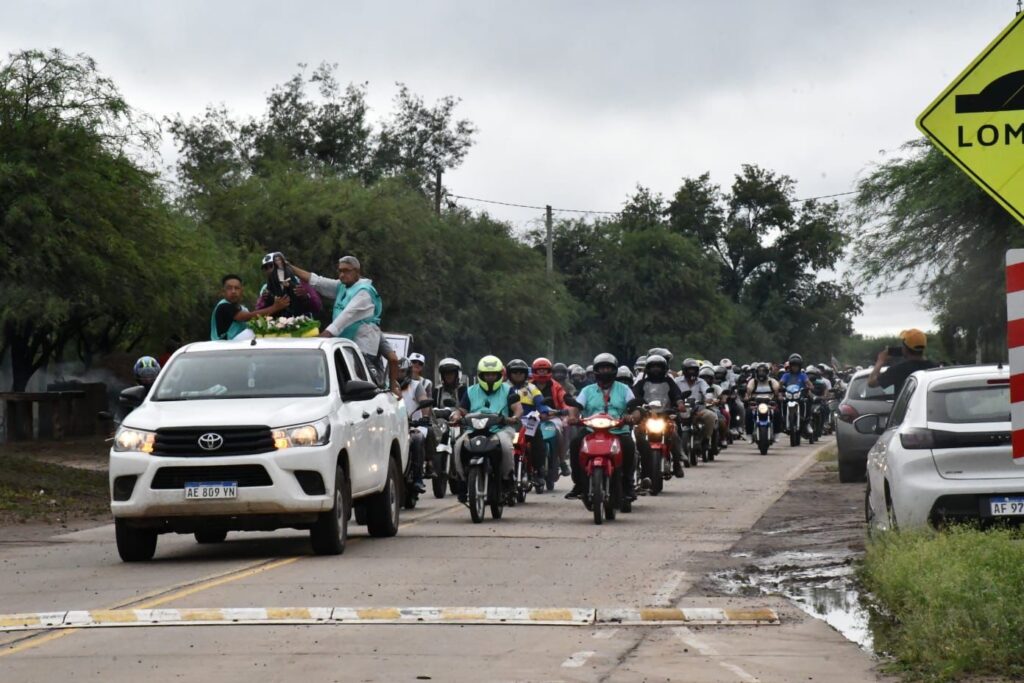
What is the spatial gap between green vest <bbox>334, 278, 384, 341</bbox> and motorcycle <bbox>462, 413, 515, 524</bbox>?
5.66 ft

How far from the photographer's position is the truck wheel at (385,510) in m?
17.8

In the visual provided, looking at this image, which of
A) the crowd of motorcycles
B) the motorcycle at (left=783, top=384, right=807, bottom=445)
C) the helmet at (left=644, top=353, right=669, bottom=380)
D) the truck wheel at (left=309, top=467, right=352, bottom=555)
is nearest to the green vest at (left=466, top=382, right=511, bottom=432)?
the crowd of motorcycles

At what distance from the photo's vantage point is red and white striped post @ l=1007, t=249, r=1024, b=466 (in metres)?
9.59

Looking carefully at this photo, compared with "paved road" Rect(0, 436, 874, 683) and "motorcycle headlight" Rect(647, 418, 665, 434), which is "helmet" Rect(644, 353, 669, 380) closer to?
"motorcycle headlight" Rect(647, 418, 665, 434)

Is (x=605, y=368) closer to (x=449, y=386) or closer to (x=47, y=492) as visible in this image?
(x=449, y=386)

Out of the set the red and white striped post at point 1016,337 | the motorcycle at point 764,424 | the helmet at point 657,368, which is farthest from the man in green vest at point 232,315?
the motorcycle at point 764,424

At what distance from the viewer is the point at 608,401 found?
21.4 meters

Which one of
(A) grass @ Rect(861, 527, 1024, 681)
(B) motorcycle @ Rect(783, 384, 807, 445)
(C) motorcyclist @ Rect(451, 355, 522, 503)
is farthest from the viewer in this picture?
(B) motorcycle @ Rect(783, 384, 807, 445)

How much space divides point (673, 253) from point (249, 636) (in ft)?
274

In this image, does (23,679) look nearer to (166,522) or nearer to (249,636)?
(249,636)

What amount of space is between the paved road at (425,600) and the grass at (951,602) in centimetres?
34

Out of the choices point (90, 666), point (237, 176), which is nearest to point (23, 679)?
point (90, 666)

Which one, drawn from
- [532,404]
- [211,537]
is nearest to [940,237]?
[532,404]

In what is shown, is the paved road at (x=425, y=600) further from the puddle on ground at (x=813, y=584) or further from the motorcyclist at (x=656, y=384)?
the motorcyclist at (x=656, y=384)
